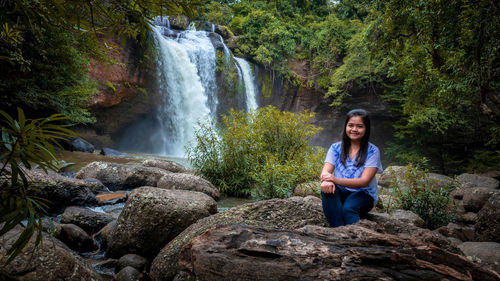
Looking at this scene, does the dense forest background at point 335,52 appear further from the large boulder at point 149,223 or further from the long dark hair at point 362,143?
the large boulder at point 149,223

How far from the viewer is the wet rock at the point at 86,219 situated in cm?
372

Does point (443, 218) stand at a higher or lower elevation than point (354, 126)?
lower

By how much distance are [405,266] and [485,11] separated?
432 cm

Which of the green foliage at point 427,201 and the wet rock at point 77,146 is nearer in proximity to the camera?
the green foliage at point 427,201

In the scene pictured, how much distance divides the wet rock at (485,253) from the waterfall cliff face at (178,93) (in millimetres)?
13546

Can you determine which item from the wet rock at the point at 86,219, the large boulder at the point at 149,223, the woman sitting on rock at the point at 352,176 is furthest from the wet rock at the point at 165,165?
the woman sitting on rock at the point at 352,176

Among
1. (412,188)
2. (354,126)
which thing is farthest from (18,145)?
(412,188)

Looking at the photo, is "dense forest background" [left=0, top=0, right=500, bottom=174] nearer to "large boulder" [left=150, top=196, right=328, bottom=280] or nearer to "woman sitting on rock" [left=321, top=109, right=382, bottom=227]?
"woman sitting on rock" [left=321, top=109, right=382, bottom=227]

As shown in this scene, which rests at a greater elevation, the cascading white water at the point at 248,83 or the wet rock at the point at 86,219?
the cascading white water at the point at 248,83

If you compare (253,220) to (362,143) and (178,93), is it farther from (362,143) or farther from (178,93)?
(178,93)

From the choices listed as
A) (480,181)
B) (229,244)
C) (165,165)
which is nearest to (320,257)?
(229,244)

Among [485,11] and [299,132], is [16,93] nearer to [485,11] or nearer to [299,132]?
[299,132]

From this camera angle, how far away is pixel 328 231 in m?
1.51

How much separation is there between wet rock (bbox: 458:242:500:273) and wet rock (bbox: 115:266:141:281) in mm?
3518
